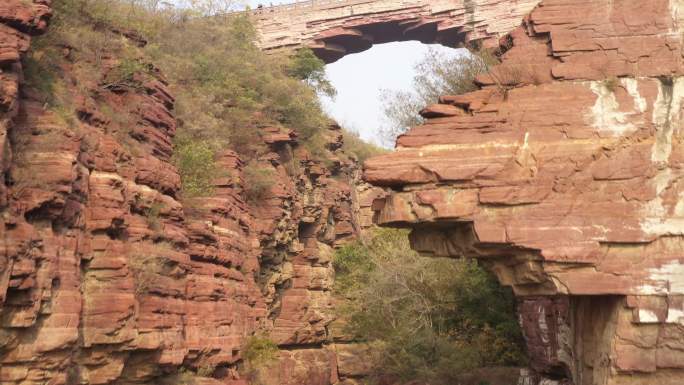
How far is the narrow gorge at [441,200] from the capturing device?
12117 millimetres

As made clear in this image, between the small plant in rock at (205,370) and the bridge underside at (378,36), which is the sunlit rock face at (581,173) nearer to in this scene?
the small plant in rock at (205,370)

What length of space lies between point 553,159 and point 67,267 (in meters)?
7.99

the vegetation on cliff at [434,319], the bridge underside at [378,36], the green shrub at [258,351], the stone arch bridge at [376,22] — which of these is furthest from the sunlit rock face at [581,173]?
the bridge underside at [378,36]

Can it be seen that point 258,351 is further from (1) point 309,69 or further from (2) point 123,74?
(1) point 309,69

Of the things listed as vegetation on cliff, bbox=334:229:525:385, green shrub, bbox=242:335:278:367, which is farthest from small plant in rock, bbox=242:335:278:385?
vegetation on cliff, bbox=334:229:525:385

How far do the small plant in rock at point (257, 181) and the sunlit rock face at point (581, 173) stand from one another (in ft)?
60.0

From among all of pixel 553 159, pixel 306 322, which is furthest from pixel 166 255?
pixel 306 322

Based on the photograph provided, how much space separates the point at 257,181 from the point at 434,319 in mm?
8086

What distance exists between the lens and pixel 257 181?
31.3 metres

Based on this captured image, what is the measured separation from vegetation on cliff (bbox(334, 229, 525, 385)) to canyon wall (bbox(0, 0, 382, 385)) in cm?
558

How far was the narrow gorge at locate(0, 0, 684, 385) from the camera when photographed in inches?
477

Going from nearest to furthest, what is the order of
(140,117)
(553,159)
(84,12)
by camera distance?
1. (553,159)
2. (140,117)
3. (84,12)

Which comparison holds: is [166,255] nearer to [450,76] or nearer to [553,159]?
[553,159]

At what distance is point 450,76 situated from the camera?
1088 inches
